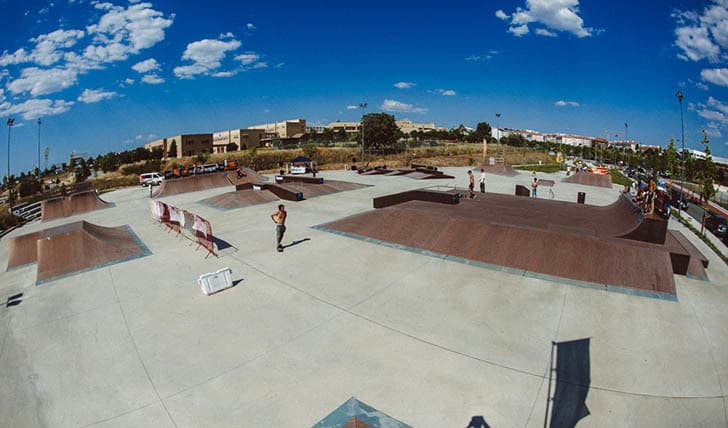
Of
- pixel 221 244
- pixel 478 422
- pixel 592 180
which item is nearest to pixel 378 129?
pixel 592 180

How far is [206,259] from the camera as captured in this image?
36.6 feet

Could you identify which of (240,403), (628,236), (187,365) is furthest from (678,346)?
(187,365)

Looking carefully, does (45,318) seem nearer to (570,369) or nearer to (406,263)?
(406,263)

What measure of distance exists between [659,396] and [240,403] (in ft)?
19.1

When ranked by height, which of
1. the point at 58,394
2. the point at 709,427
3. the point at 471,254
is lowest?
the point at 58,394

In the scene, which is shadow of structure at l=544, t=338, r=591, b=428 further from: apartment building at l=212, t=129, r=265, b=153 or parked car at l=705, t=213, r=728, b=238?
apartment building at l=212, t=129, r=265, b=153

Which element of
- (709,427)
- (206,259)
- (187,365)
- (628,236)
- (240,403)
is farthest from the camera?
(206,259)

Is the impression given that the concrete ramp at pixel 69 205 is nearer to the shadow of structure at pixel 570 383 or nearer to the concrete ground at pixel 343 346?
the concrete ground at pixel 343 346

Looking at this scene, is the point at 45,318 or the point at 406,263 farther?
the point at 406,263

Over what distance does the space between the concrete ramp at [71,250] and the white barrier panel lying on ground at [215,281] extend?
16.2ft

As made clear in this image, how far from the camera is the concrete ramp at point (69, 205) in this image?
73.1 ft

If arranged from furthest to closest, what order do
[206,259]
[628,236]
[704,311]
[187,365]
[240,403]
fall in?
1. [206,259]
2. [628,236]
3. [704,311]
4. [187,365]
5. [240,403]

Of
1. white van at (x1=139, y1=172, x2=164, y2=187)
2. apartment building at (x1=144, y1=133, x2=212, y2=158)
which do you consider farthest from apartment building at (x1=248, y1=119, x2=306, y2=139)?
white van at (x1=139, y1=172, x2=164, y2=187)

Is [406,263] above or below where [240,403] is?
above
